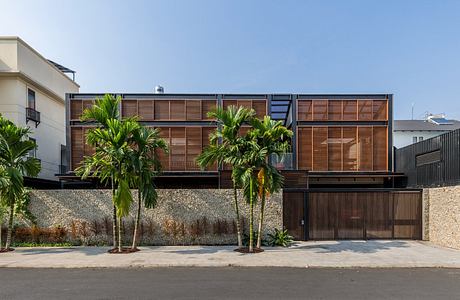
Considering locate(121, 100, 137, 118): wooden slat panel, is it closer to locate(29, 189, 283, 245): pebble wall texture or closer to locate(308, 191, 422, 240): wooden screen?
locate(29, 189, 283, 245): pebble wall texture

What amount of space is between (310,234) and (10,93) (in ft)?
62.3

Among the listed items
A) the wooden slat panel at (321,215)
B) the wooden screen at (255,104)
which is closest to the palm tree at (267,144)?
the wooden slat panel at (321,215)

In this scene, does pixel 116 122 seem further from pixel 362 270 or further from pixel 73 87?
pixel 73 87

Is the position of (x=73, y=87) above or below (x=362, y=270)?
above

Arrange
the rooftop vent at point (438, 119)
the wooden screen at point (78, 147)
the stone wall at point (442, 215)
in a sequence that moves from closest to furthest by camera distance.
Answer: the stone wall at point (442, 215) < the wooden screen at point (78, 147) < the rooftop vent at point (438, 119)

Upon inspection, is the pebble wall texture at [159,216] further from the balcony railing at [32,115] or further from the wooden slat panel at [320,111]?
the balcony railing at [32,115]

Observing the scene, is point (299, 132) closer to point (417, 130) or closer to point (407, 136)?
point (407, 136)

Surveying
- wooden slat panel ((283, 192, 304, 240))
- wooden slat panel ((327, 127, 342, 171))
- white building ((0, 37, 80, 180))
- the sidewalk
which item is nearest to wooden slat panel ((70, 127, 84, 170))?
white building ((0, 37, 80, 180))

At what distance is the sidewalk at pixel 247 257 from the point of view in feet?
28.9

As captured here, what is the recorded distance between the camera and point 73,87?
25.4 meters

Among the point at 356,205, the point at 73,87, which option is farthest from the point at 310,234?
the point at 73,87

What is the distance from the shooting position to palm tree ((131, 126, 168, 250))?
10312 millimetres

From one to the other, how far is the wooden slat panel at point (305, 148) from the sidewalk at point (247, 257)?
21.1 feet

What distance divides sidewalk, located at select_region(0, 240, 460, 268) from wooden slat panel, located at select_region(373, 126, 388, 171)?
621cm
